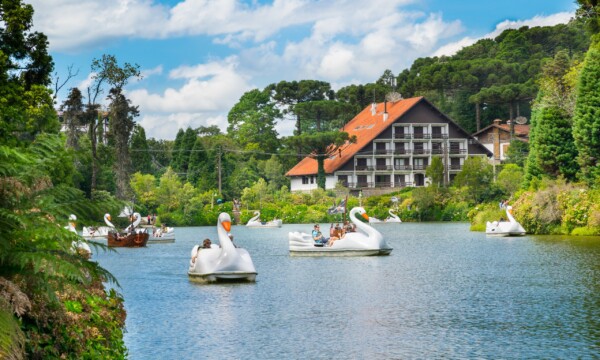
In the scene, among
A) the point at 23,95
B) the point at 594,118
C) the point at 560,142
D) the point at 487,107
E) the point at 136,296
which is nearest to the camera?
the point at 136,296

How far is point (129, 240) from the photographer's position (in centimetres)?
5000

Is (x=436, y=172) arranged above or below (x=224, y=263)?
above

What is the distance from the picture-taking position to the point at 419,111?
346 feet

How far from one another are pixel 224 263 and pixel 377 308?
23.0 feet

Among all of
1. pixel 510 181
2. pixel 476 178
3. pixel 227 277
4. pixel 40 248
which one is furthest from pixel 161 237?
pixel 40 248

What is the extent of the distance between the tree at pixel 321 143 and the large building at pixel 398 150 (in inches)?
118

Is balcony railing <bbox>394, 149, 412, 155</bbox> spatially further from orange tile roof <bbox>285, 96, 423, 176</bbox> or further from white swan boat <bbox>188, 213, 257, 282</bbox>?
white swan boat <bbox>188, 213, 257, 282</bbox>

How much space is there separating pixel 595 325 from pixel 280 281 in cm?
1251

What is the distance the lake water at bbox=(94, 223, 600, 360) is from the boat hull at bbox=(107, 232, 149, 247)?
38.5 ft

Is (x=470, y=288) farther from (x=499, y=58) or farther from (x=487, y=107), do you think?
(x=499, y=58)

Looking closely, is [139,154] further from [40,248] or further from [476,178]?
[40,248]

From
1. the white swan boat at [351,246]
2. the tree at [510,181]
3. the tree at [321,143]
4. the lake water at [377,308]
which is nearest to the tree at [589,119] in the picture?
the lake water at [377,308]

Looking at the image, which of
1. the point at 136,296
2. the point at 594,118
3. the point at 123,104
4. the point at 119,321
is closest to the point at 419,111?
the point at 123,104

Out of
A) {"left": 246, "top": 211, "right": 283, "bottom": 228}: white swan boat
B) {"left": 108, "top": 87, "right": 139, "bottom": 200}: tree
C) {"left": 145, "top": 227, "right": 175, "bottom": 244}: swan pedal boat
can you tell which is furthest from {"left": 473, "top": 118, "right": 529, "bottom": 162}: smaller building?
{"left": 145, "top": 227, "right": 175, "bottom": 244}: swan pedal boat
